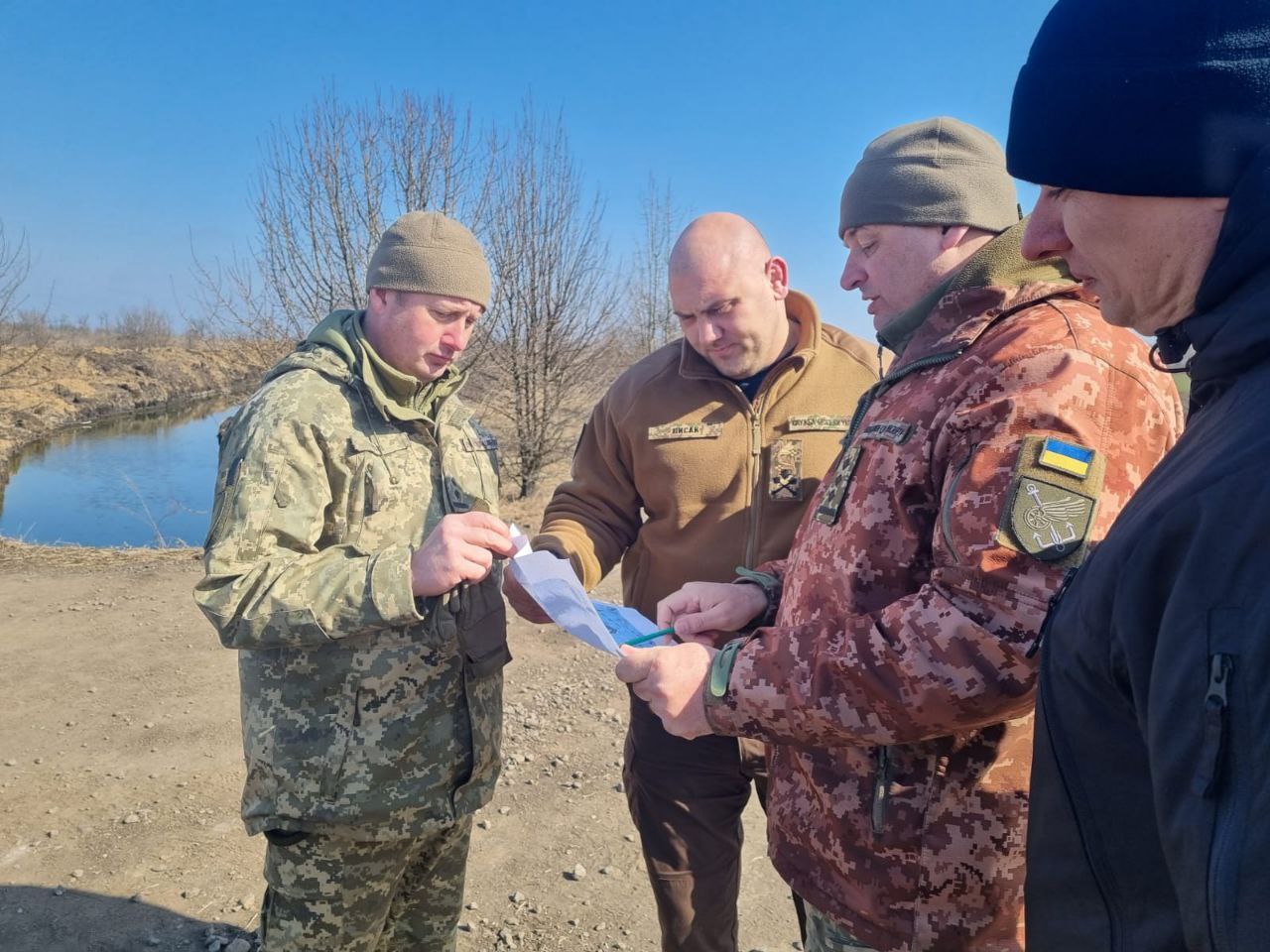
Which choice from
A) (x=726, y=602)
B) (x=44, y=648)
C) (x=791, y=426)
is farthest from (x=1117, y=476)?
(x=44, y=648)

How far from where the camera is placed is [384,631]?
7.50 feet

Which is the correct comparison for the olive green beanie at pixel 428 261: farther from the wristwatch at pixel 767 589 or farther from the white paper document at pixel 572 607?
the wristwatch at pixel 767 589

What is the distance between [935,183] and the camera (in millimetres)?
1806

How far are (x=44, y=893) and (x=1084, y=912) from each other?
13.0 ft

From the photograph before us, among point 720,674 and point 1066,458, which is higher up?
point 1066,458

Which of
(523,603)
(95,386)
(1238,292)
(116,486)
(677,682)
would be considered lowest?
(95,386)

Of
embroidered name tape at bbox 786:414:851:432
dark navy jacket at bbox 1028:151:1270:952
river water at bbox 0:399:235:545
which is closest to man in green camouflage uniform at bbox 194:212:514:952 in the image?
embroidered name tape at bbox 786:414:851:432

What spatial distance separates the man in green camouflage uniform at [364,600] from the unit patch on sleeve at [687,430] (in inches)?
25.3

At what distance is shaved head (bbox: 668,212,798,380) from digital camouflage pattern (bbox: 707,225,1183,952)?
42.4 inches

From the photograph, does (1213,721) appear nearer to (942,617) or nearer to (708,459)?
(942,617)

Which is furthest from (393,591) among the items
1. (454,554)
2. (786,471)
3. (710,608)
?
(786,471)

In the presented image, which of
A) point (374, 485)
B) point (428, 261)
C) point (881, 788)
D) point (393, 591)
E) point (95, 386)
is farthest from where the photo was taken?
point (95, 386)

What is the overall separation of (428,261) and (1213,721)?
219 cm

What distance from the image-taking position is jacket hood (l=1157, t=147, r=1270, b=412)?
0.86 meters
